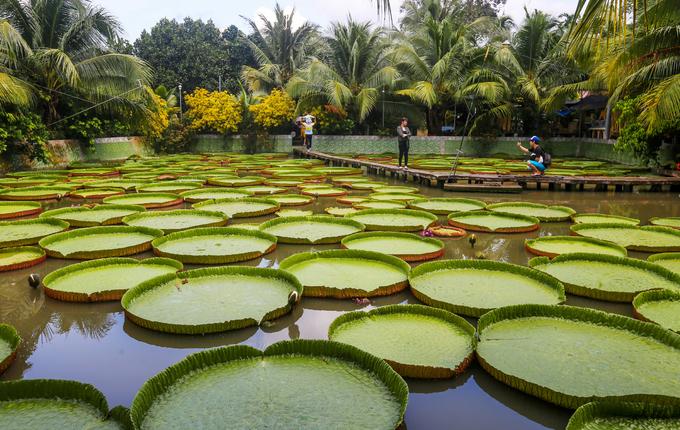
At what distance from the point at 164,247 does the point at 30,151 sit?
8793 millimetres

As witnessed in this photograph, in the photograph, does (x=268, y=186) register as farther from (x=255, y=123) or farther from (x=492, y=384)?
(x=255, y=123)

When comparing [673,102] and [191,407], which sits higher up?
[673,102]

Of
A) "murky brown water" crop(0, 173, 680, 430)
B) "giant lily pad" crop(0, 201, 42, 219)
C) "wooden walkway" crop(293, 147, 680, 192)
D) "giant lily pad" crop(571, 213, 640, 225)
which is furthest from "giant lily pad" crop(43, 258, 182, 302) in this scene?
"wooden walkway" crop(293, 147, 680, 192)

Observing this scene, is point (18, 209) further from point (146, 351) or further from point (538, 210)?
point (538, 210)

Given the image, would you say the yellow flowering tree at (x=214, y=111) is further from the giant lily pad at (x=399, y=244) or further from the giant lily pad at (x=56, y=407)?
the giant lily pad at (x=56, y=407)

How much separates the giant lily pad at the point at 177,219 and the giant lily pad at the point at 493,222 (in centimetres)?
300

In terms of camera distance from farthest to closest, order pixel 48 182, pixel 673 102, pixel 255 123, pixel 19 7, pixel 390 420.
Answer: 1. pixel 255 123
2. pixel 19 7
3. pixel 48 182
4. pixel 673 102
5. pixel 390 420

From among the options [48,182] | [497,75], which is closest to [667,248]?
[48,182]

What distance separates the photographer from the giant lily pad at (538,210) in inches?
254

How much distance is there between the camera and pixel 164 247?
480cm

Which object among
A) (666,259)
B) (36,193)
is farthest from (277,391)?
(36,193)

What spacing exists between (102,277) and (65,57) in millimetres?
9445

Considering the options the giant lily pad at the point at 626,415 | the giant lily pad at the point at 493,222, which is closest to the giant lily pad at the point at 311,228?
the giant lily pad at the point at 493,222

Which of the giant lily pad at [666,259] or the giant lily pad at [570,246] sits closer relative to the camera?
the giant lily pad at [666,259]
